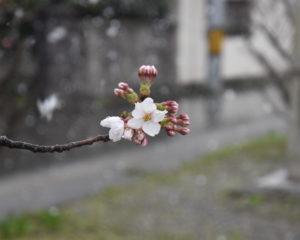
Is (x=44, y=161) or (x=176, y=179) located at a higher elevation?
(x=44, y=161)

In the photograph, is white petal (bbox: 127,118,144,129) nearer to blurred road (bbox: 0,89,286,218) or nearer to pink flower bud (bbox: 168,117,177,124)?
pink flower bud (bbox: 168,117,177,124)

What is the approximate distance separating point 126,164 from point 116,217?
2234 millimetres

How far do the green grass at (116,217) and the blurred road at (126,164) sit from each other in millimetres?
213

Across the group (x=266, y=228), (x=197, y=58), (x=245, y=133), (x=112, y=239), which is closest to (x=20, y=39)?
(x=112, y=239)

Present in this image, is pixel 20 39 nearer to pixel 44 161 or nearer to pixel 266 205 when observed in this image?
pixel 44 161

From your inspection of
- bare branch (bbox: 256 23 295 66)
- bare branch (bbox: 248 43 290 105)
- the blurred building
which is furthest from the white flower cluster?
the blurred building

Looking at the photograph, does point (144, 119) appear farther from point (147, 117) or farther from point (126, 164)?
point (126, 164)

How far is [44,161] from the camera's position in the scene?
7.27 m

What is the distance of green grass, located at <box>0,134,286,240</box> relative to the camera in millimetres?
4637

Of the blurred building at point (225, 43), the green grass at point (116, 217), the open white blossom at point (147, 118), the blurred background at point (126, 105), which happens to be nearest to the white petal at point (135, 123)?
the open white blossom at point (147, 118)

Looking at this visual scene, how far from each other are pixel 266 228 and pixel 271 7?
303cm

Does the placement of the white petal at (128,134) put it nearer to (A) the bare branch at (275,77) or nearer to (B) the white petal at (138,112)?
(B) the white petal at (138,112)

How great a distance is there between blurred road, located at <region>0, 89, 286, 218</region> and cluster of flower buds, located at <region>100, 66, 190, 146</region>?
386 centimetres

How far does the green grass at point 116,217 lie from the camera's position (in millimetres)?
4637
